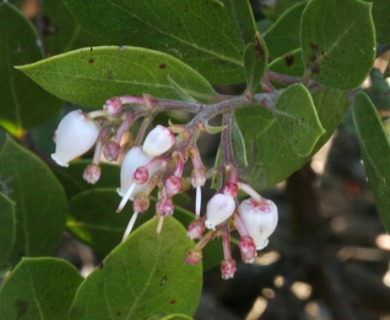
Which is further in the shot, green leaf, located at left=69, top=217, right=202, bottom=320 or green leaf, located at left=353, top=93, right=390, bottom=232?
green leaf, located at left=69, top=217, right=202, bottom=320

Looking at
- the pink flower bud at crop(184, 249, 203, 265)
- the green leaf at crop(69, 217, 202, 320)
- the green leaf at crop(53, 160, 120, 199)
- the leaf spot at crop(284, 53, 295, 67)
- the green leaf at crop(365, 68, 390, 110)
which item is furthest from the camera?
the green leaf at crop(53, 160, 120, 199)

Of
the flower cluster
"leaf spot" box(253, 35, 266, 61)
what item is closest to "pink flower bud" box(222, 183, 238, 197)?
the flower cluster

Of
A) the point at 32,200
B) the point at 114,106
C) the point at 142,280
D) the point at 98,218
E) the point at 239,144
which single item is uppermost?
Result: the point at 114,106

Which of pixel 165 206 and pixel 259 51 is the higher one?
pixel 259 51

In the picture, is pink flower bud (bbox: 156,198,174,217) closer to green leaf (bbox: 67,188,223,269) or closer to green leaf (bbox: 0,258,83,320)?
green leaf (bbox: 0,258,83,320)

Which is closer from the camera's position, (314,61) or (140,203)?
(140,203)

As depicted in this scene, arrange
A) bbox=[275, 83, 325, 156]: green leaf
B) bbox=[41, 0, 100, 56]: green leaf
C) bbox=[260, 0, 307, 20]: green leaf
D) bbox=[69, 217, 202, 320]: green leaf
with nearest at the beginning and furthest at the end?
bbox=[275, 83, 325, 156]: green leaf → bbox=[69, 217, 202, 320]: green leaf → bbox=[260, 0, 307, 20]: green leaf → bbox=[41, 0, 100, 56]: green leaf

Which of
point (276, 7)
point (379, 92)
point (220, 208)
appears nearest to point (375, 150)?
point (220, 208)

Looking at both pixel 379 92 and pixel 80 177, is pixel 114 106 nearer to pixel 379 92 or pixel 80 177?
pixel 379 92

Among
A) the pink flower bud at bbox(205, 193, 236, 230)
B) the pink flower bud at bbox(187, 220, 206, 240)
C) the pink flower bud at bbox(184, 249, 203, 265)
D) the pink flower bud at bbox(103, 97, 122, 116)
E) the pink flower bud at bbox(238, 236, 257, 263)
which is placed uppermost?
the pink flower bud at bbox(103, 97, 122, 116)
